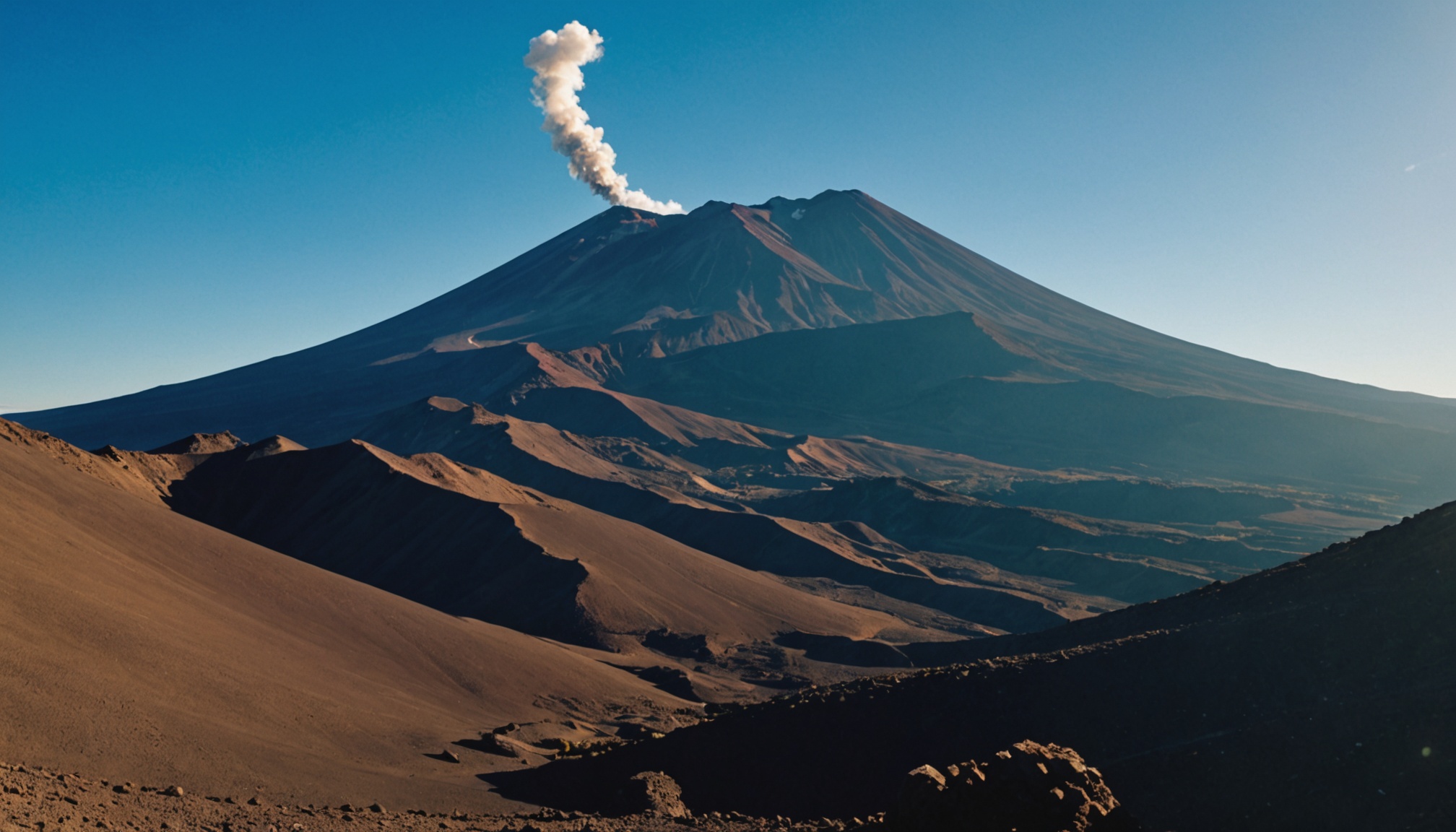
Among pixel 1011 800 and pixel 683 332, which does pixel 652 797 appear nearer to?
pixel 1011 800

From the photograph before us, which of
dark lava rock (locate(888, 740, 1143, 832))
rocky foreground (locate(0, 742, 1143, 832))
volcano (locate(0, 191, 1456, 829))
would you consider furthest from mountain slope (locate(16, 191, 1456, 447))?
dark lava rock (locate(888, 740, 1143, 832))

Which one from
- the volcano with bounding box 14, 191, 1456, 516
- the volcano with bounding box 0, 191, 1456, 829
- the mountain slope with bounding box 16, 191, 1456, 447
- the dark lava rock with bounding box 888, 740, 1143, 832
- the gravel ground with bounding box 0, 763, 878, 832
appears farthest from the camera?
the mountain slope with bounding box 16, 191, 1456, 447

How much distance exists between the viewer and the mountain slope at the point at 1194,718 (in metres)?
13.6

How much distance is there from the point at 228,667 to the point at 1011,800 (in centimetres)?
1734

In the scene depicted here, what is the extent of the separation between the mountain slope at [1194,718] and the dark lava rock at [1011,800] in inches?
111

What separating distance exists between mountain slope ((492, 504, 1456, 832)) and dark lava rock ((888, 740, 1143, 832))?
2.82m

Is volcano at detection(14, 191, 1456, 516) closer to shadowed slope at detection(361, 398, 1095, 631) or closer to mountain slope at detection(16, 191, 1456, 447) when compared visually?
mountain slope at detection(16, 191, 1456, 447)

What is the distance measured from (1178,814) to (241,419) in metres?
140

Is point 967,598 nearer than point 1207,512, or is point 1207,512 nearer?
point 967,598

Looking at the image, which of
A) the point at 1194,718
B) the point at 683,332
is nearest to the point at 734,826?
the point at 1194,718

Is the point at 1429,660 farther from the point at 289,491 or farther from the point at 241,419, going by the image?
the point at 241,419

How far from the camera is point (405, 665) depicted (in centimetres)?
2672

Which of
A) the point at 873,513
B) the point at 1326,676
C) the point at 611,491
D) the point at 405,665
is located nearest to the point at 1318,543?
the point at 873,513

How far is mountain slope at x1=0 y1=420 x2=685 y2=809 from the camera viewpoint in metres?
16.3
